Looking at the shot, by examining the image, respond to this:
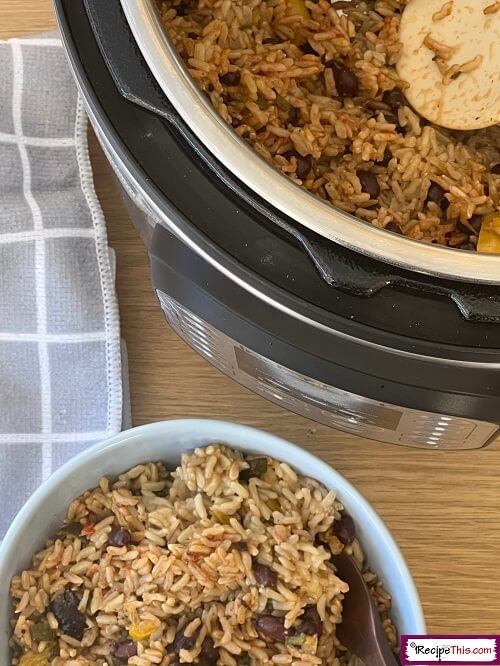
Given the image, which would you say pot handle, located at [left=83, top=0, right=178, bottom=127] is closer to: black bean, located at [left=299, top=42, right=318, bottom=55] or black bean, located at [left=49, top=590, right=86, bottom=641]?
black bean, located at [left=299, top=42, right=318, bottom=55]

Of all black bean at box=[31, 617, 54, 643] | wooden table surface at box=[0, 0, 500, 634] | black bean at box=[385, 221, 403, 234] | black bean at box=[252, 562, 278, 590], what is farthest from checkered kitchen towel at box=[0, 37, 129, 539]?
black bean at box=[385, 221, 403, 234]

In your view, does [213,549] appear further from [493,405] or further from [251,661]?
[493,405]

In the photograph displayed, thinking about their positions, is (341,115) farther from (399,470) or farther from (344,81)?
(399,470)

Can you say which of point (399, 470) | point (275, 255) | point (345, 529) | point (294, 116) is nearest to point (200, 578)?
point (345, 529)

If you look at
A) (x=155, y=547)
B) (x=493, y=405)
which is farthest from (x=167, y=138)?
(x=155, y=547)

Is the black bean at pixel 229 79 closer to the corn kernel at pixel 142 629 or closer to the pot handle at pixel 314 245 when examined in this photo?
the pot handle at pixel 314 245
